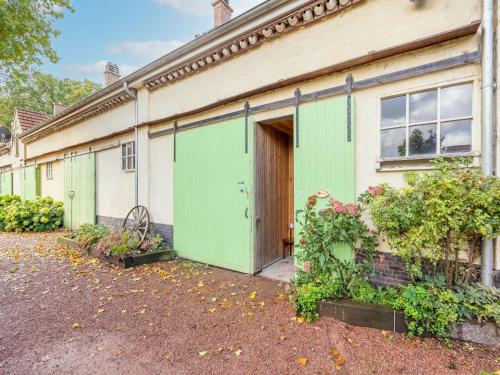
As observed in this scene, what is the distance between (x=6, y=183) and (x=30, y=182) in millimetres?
5367

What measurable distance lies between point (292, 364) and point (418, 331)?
1.36 m

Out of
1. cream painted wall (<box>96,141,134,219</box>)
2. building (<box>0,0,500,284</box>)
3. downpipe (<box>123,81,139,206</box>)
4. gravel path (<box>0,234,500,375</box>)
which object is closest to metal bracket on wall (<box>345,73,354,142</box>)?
building (<box>0,0,500,284</box>)

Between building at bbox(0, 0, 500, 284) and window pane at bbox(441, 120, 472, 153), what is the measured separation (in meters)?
0.01

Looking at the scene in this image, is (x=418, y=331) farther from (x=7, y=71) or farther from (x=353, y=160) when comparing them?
(x=7, y=71)

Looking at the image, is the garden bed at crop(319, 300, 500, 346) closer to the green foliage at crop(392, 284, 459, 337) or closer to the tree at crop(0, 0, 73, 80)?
the green foliage at crop(392, 284, 459, 337)

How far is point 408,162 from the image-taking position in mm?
3010

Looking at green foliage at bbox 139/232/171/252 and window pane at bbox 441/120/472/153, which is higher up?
window pane at bbox 441/120/472/153

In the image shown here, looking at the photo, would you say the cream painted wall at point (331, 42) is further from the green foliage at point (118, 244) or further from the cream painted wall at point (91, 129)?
the green foliage at point (118, 244)

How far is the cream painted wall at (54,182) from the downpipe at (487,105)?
1253 cm

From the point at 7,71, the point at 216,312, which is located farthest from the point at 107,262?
the point at 7,71

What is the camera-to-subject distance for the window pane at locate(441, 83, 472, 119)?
2709 millimetres

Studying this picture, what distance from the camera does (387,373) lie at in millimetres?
2092

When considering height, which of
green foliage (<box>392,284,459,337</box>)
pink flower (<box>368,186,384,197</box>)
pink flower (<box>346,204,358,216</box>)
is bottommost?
green foliage (<box>392,284,459,337</box>)

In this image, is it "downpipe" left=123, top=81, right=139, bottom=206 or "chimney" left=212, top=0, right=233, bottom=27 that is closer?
"chimney" left=212, top=0, right=233, bottom=27
